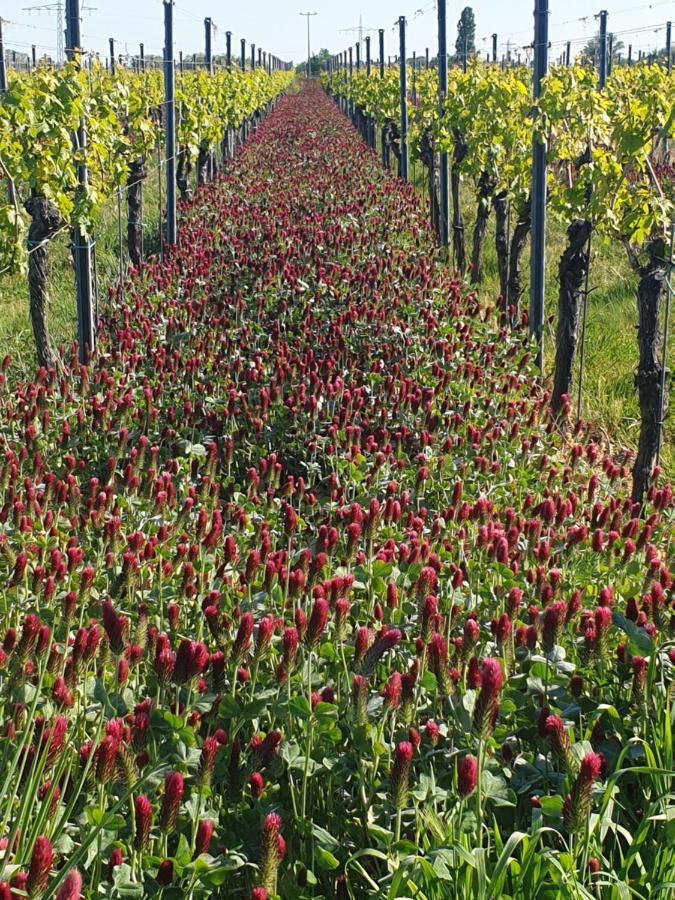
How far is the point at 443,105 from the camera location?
535 inches

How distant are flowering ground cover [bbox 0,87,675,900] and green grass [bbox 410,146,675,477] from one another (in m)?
1.56

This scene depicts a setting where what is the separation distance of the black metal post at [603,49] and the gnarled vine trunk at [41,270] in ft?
21.8

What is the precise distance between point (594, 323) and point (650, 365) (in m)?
3.58

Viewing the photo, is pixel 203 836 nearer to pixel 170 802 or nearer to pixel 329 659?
pixel 170 802

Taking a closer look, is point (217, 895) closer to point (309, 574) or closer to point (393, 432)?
point (309, 574)

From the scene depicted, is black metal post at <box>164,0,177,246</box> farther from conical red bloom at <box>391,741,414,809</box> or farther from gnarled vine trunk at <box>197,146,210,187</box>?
conical red bloom at <box>391,741,414,809</box>

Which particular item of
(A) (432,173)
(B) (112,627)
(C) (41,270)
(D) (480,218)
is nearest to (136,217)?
(D) (480,218)

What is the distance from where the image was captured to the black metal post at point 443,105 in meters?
13.1

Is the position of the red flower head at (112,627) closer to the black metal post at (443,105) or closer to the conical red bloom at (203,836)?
the conical red bloom at (203,836)

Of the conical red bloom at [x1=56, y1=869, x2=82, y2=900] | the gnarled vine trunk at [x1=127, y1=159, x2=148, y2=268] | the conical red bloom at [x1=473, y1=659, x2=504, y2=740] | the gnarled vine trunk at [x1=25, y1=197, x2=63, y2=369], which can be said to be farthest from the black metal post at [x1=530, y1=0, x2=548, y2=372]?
the conical red bloom at [x1=56, y1=869, x2=82, y2=900]

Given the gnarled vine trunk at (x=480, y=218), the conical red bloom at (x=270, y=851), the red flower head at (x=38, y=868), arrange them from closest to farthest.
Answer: the red flower head at (x=38, y=868) → the conical red bloom at (x=270, y=851) → the gnarled vine trunk at (x=480, y=218)

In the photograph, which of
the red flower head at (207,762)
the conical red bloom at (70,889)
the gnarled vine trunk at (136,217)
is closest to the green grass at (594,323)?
the gnarled vine trunk at (136,217)

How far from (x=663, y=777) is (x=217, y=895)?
3.37 ft

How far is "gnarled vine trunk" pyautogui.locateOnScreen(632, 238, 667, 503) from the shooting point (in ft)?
19.2
